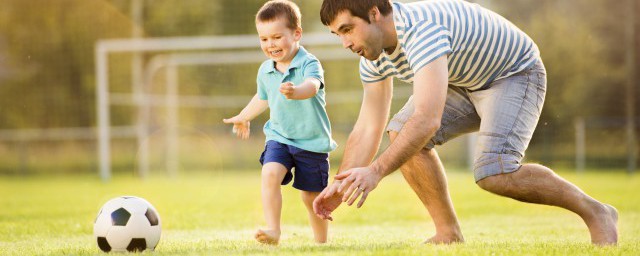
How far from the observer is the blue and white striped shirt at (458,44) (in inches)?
165

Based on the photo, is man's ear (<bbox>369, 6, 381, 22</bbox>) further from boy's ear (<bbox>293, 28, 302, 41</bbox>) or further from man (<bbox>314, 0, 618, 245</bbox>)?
boy's ear (<bbox>293, 28, 302, 41</bbox>)

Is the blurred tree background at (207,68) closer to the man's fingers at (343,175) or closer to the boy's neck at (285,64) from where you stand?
the boy's neck at (285,64)

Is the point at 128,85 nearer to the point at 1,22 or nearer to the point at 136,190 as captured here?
the point at 1,22

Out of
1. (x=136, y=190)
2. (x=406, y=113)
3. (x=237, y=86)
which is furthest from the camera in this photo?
(x=237, y=86)

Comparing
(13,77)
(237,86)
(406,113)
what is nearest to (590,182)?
(237,86)

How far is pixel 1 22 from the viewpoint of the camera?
2292 cm

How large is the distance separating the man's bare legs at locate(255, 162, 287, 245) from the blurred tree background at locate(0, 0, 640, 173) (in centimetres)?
1298

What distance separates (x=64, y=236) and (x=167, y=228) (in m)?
0.92

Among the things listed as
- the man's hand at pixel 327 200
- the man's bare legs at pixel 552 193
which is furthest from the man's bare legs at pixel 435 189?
the man's hand at pixel 327 200

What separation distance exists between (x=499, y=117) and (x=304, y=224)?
292 cm

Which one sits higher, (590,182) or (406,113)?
(406,113)

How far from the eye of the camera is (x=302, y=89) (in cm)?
471

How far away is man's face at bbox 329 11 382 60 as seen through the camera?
13.9ft

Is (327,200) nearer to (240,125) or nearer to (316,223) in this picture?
(316,223)
